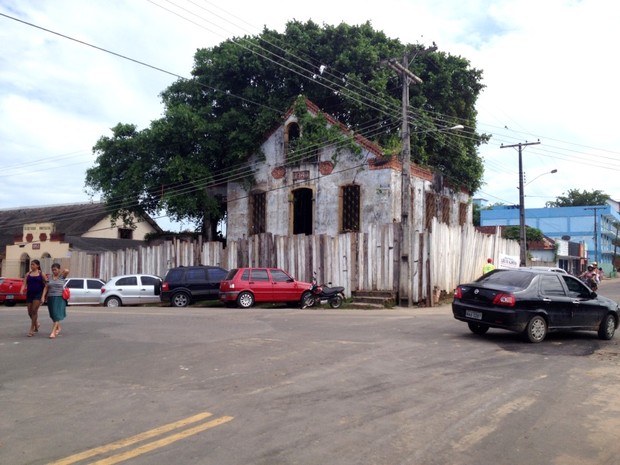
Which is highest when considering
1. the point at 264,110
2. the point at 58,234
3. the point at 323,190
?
the point at 264,110

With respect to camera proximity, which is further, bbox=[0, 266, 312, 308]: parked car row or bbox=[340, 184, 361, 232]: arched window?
bbox=[340, 184, 361, 232]: arched window

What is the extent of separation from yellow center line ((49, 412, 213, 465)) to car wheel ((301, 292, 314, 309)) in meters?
14.6

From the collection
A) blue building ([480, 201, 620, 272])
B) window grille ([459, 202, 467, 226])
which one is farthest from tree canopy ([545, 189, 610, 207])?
window grille ([459, 202, 467, 226])

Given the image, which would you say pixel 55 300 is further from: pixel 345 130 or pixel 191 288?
pixel 345 130

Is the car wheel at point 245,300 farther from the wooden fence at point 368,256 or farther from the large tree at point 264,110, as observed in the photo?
the large tree at point 264,110

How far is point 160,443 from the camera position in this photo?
525 cm

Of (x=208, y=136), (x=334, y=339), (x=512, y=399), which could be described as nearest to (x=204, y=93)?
(x=208, y=136)

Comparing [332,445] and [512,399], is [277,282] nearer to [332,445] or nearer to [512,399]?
[512,399]

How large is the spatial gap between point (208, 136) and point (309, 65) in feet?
21.3

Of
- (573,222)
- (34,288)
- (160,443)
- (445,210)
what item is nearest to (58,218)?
(445,210)

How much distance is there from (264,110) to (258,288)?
12675mm

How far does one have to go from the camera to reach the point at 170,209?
30969 millimetres

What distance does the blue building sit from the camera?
224 feet

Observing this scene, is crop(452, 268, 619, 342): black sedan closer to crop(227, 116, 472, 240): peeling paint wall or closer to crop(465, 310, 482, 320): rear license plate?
crop(465, 310, 482, 320): rear license plate
